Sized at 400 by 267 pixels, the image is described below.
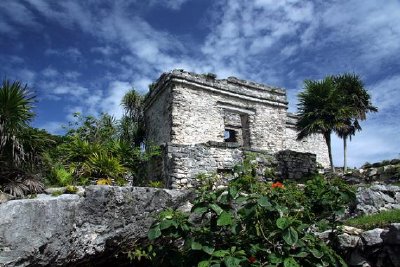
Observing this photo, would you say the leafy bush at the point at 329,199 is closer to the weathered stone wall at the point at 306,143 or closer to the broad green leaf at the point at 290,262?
the broad green leaf at the point at 290,262

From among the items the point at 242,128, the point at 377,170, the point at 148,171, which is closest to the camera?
the point at 148,171

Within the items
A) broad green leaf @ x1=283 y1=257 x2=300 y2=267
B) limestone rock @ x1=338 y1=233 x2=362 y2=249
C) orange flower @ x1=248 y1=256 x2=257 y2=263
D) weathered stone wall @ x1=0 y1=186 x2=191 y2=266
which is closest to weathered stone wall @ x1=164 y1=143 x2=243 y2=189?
weathered stone wall @ x1=0 y1=186 x2=191 y2=266

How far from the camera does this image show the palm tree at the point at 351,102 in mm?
12273

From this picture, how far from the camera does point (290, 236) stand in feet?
10.7

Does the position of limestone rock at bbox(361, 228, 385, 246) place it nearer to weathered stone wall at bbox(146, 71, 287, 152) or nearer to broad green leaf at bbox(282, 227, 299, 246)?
broad green leaf at bbox(282, 227, 299, 246)

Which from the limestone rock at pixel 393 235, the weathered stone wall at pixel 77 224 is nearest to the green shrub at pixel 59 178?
the weathered stone wall at pixel 77 224

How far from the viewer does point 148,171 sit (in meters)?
7.96

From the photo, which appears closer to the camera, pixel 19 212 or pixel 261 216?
pixel 261 216

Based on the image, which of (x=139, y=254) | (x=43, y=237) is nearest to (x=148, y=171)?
(x=139, y=254)

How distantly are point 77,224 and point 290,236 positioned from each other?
2460 mm

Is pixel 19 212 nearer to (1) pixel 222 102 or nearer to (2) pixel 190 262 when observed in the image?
(2) pixel 190 262

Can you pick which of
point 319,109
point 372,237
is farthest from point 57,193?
point 319,109

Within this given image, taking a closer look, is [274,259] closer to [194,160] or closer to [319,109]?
[194,160]

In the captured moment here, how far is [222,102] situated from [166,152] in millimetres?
5197
